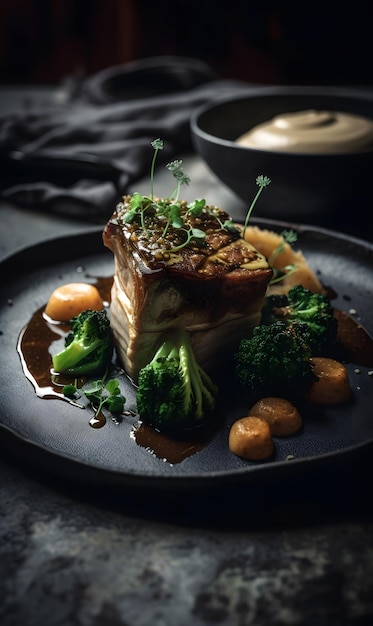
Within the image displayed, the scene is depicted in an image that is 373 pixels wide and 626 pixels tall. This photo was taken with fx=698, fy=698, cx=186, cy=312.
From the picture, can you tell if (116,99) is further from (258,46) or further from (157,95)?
(258,46)

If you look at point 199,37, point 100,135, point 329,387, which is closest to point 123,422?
point 329,387

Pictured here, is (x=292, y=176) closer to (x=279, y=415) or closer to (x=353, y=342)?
(x=353, y=342)

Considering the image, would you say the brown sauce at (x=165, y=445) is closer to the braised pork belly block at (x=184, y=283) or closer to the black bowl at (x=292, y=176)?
the braised pork belly block at (x=184, y=283)

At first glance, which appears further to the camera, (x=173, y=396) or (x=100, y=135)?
(x=100, y=135)

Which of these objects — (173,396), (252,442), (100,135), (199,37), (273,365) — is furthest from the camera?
(199,37)

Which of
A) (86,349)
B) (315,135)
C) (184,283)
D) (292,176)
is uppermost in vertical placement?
(184,283)

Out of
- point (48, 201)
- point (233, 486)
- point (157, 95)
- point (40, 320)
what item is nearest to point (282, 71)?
point (157, 95)
